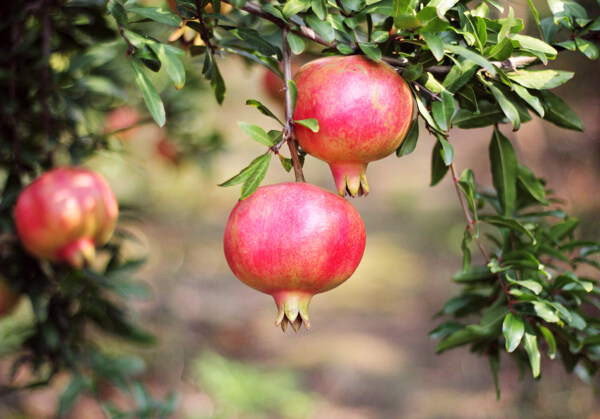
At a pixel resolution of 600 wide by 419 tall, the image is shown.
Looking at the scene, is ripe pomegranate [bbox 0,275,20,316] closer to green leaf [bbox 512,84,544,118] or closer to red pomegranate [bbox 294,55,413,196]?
red pomegranate [bbox 294,55,413,196]

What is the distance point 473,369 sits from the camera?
10.2ft

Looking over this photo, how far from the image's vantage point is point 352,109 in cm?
55

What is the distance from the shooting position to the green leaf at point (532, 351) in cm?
68

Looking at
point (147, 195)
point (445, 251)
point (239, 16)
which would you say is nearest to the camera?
point (239, 16)

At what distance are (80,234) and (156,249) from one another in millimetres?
2223

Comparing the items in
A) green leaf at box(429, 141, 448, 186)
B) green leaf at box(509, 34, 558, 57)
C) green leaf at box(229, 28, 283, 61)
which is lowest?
green leaf at box(429, 141, 448, 186)

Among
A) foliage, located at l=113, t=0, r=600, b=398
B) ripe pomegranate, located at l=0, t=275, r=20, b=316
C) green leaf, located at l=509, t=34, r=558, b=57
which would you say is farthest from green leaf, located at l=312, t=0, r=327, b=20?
ripe pomegranate, located at l=0, t=275, r=20, b=316

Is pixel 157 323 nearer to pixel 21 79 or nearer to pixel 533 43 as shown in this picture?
pixel 21 79

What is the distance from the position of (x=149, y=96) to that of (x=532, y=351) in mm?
535

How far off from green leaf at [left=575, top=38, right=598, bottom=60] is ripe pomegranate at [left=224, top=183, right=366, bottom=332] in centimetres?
35

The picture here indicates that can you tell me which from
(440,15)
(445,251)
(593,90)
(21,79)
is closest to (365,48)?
(440,15)

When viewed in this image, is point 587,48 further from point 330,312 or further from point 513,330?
point 330,312

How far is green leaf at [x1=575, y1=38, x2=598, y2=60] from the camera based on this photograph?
25.9 inches

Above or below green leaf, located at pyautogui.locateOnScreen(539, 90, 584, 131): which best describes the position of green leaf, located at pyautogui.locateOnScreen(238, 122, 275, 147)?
above
